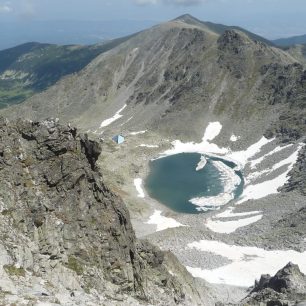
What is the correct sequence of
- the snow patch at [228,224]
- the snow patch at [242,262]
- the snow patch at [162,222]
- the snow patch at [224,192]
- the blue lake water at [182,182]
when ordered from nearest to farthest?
the snow patch at [242,262], the snow patch at [228,224], the snow patch at [162,222], the snow patch at [224,192], the blue lake water at [182,182]

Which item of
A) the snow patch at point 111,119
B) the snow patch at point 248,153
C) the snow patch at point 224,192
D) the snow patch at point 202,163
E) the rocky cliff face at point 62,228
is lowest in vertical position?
the snow patch at point 224,192

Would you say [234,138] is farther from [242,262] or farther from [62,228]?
[62,228]

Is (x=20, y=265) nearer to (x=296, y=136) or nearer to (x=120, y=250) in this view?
(x=120, y=250)

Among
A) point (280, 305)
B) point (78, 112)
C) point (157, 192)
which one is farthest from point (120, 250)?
point (78, 112)

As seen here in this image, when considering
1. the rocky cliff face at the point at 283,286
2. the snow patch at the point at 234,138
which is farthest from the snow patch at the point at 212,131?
the rocky cliff face at the point at 283,286

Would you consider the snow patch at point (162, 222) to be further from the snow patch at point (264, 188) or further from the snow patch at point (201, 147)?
the snow patch at point (201, 147)

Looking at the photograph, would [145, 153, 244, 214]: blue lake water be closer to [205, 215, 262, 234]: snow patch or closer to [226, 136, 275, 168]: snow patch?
[226, 136, 275, 168]: snow patch

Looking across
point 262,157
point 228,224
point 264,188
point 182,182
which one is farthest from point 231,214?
point 262,157
